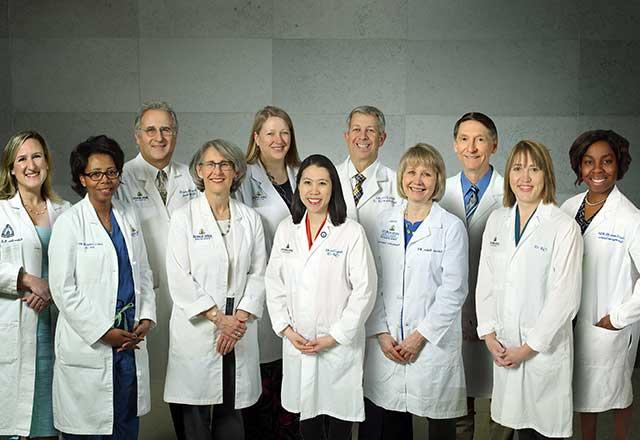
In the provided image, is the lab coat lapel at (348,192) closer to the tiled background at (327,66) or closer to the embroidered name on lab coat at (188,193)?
the embroidered name on lab coat at (188,193)

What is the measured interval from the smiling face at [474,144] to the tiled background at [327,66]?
2250 mm

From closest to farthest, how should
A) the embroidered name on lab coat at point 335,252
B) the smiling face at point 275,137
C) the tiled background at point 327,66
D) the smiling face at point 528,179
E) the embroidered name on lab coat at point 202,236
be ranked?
the smiling face at point 528,179 → the embroidered name on lab coat at point 335,252 → the embroidered name on lab coat at point 202,236 → the smiling face at point 275,137 → the tiled background at point 327,66

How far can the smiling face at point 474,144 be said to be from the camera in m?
3.90

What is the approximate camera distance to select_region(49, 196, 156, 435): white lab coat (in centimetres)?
343

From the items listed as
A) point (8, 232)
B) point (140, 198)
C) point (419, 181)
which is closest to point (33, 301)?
point (8, 232)

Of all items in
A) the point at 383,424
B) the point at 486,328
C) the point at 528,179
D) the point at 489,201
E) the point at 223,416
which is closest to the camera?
the point at 528,179

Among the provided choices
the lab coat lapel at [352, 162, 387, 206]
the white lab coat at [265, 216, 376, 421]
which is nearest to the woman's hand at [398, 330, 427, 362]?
the white lab coat at [265, 216, 376, 421]

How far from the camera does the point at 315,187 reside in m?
3.53

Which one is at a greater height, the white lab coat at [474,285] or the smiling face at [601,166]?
the smiling face at [601,166]

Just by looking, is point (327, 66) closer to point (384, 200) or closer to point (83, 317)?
point (384, 200)

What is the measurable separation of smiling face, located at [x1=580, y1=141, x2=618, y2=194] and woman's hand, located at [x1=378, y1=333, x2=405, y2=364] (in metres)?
1.23

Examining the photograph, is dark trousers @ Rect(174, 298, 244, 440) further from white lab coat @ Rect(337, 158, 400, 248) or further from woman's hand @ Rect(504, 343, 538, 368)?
woman's hand @ Rect(504, 343, 538, 368)

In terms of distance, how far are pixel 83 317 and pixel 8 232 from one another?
574 mm

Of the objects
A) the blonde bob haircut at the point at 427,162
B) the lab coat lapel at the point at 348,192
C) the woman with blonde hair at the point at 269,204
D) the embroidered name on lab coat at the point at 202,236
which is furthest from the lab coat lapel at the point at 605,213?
the embroidered name on lab coat at the point at 202,236
